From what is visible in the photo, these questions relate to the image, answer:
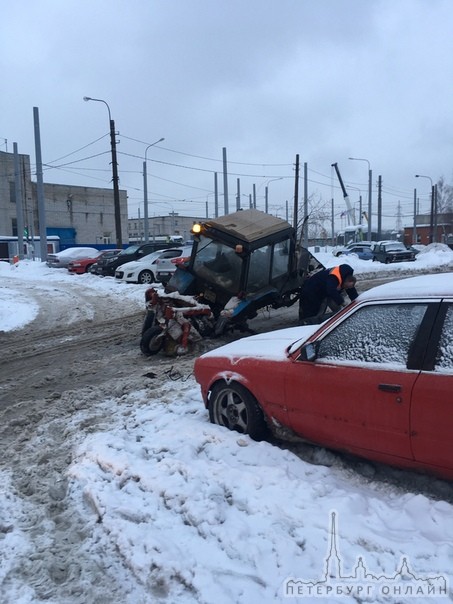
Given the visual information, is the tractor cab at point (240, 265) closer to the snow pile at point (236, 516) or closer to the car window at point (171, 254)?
the snow pile at point (236, 516)

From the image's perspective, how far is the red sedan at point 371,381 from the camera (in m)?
3.54

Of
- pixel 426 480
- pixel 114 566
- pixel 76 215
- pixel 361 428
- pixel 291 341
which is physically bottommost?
pixel 114 566

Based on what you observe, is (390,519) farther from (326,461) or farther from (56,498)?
(56,498)

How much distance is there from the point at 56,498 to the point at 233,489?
1.42 metres

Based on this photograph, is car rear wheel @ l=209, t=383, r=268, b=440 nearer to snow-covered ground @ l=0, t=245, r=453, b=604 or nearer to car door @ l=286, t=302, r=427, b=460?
snow-covered ground @ l=0, t=245, r=453, b=604

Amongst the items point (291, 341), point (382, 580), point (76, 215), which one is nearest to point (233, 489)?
point (382, 580)

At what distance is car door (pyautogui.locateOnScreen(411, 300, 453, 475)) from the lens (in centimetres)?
342

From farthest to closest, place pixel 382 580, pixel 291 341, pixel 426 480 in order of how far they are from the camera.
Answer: pixel 291 341 < pixel 426 480 < pixel 382 580

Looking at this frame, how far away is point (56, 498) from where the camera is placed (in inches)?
164

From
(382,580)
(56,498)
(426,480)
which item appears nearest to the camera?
(382,580)

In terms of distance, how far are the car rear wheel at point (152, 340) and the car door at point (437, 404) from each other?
235 inches

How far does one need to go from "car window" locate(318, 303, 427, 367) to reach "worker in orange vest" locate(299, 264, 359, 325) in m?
4.33

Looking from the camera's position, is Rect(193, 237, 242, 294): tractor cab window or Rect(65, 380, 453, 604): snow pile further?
Rect(193, 237, 242, 294): tractor cab window

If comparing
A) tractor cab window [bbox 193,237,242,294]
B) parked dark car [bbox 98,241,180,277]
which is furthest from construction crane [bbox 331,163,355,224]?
tractor cab window [bbox 193,237,242,294]
